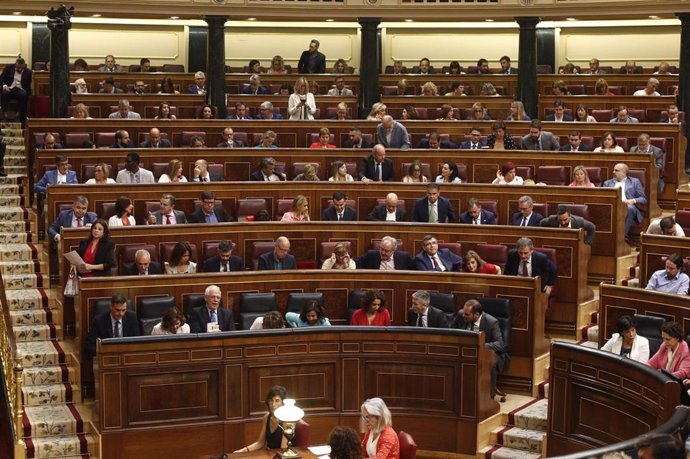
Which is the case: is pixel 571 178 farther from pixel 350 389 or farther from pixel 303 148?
pixel 350 389

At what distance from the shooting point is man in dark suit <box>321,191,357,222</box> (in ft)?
35.5

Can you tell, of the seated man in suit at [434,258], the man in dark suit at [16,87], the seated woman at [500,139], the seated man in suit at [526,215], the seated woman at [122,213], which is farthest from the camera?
the man in dark suit at [16,87]

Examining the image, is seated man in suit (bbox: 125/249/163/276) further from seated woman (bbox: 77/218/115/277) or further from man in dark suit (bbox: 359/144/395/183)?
man in dark suit (bbox: 359/144/395/183)

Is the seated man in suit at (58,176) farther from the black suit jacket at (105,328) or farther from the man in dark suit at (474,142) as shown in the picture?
the man in dark suit at (474,142)

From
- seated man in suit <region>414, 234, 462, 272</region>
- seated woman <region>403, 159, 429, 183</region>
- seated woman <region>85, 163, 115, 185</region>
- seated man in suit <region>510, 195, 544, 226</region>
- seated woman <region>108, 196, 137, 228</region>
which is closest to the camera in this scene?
seated man in suit <region>414, 234, 462, 272</region>

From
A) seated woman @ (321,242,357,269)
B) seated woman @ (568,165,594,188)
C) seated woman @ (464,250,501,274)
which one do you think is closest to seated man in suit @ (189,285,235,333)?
seated woman @ (321,242,357,269)

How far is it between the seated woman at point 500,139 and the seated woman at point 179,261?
4.20 m

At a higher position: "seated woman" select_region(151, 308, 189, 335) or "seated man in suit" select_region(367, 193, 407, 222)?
"seated man in suit" select_region(367, 193, 407, 222)

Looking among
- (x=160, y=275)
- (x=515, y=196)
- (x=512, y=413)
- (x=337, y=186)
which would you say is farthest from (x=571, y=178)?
(x=160, y=275)

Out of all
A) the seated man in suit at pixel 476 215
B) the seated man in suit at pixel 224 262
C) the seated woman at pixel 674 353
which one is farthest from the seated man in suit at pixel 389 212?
the seated woman at pixel 674 353

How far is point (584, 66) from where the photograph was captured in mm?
18359

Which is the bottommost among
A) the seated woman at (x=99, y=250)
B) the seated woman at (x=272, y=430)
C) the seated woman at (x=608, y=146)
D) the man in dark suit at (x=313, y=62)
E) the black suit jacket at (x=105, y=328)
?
the seated woman at (x=272, y=430)

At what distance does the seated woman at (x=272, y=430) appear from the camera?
7.17 m

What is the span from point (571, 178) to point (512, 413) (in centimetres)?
381
